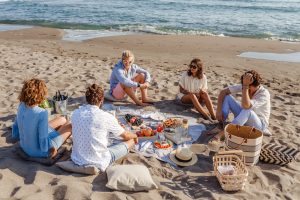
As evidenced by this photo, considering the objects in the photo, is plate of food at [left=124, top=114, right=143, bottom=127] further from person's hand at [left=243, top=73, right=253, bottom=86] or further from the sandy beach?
person's hand at [left=243, top=73, right=253, bottom=86]

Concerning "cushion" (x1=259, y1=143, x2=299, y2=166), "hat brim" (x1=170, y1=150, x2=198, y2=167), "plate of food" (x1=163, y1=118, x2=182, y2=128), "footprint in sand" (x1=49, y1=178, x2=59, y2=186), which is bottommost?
"hat brim" (x1=170, y1=150, x2=198, y2=167)

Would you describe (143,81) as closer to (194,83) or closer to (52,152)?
(194,83)

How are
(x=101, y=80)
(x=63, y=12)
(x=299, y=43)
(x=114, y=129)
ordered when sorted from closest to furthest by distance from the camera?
(x=114, y=129)
(x=101, y=80)
(x=299, y=43)
(x=63, y=12)

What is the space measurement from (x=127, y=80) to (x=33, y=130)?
285cm

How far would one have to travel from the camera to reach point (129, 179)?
423cm

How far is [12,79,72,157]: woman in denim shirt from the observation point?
4445mm

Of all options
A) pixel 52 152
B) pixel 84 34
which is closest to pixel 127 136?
pixel 52 152

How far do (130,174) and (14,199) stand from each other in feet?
4.58

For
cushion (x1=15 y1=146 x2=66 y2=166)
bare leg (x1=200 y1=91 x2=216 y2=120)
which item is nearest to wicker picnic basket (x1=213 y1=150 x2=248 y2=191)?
bare leg (x1=200 y1=91 x2=216 y2=120)

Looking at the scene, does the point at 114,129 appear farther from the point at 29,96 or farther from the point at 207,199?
the point at 207,199

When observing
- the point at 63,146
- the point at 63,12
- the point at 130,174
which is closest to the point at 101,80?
the point at 63,146

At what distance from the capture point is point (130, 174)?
4.29 m

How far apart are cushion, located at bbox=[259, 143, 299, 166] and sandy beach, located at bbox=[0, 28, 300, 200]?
0.10 meters

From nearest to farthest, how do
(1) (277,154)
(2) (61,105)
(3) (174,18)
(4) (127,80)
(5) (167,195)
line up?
1. (5) (167,195)
2. (1) (277,154)
3. (2) (61,105)
4. (4) (127,80)
5. (3) (174,18)
